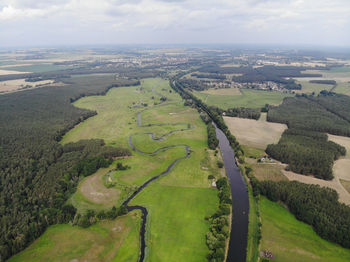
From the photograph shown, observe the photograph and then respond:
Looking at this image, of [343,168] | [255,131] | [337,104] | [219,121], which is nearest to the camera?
[343,168]

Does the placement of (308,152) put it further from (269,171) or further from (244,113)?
(244,113)

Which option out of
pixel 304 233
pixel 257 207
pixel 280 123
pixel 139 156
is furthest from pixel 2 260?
pixel 280 123

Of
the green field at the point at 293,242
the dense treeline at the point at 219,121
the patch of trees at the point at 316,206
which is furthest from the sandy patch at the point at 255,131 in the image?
the green field at the point at 293,242

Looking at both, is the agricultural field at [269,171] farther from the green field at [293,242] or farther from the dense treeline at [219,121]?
the green field at [293,242]

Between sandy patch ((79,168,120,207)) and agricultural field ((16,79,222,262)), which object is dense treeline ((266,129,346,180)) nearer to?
agricultural field ((16,79,222,262))

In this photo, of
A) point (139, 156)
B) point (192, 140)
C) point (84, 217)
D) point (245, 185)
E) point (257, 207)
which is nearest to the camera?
point (84, 217)

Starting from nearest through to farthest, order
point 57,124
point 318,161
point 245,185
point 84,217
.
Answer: point 84,217
point 245,185
point 318,161
point 57,124

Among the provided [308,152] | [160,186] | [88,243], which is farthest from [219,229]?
[308,152]

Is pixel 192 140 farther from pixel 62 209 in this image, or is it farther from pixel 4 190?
pixel 4 190
